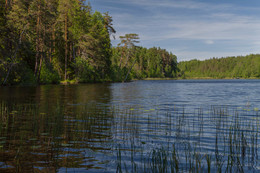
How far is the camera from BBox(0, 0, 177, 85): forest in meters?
36.7

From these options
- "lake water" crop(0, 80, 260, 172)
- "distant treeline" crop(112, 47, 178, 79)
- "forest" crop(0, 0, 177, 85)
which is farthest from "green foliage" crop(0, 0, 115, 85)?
"distant treeline" crop(112, 47, 178, 79)

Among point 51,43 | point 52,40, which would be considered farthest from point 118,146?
point 51,43

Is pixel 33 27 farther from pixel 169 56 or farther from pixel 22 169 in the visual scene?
pixel 169 56

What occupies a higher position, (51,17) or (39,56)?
(51,17)

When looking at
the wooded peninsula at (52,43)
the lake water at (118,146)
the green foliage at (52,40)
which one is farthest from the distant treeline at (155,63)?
the lake water at (118,146)

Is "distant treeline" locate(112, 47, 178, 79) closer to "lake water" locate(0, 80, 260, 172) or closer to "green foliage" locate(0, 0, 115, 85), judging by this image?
"green foliage" locate(0, 0, 115, 85)

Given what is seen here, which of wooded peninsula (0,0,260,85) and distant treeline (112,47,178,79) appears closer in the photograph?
wooded peninsula (0,0,260,85)

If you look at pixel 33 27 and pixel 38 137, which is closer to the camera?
pixel 38 137

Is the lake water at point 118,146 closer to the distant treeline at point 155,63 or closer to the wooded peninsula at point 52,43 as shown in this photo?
the wooded peninsula at point 52,43

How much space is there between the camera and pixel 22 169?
5.53 meters

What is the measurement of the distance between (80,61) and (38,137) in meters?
47.7

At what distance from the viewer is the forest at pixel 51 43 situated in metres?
36.7

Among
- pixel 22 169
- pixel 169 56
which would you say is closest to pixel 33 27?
pixel 22 169

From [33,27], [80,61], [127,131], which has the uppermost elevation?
[33,27]
